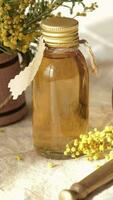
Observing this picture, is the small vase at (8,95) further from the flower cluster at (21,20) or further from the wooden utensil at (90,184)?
the wooden utensil at (90,184)

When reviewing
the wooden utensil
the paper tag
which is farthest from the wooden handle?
the paper tag

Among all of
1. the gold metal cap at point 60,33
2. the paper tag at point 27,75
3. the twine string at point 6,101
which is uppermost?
the gold metal cap at point 60,33

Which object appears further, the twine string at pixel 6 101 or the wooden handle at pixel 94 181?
the twine string at pixel 6 101

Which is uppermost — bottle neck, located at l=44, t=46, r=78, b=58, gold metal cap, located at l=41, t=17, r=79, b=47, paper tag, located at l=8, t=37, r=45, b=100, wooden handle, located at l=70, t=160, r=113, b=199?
gold metal cap, located at l=41, t=17, r=79, b=47

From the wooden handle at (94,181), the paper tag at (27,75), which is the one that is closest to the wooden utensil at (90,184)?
the wooden handle at (94,181)

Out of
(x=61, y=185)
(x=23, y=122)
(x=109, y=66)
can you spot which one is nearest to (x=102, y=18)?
(x=109, y=66)

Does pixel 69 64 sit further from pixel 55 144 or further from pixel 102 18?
pixel 102 18

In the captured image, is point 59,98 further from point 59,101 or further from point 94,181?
point 94,181

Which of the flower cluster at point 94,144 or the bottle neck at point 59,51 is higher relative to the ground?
the bottle neck at point 59,51

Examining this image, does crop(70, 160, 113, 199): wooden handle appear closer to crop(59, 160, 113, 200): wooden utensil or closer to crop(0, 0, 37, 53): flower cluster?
crop(59, 160, 113, 200): wooden utensil
